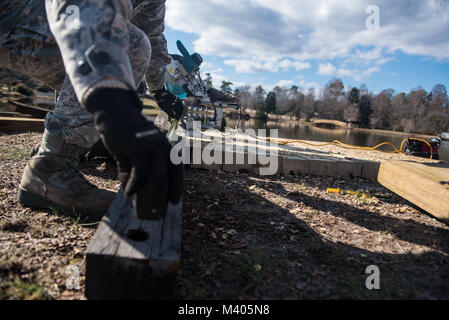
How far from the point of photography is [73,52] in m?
1.22

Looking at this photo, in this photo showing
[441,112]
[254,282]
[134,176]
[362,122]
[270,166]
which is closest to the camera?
[134,176]

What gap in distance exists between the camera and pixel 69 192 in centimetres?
184

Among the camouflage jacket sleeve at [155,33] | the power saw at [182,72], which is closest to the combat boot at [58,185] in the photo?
the camouflage jacket sleeve at [155,33]

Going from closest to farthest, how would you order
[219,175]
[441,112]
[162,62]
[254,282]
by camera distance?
[254,282]
[162,62]
[219,175]
[441,112]

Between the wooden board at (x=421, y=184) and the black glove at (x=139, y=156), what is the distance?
1.92m

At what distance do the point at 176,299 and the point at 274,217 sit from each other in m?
1.28

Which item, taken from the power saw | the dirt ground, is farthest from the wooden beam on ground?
the dirt ground

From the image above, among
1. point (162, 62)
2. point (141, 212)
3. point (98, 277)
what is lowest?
point (98, 277)

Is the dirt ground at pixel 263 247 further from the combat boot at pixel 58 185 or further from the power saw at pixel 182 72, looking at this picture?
the power saw at pixel 182 72

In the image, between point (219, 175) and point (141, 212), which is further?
point (219, 175)

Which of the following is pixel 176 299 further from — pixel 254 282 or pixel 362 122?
pixel 362 122

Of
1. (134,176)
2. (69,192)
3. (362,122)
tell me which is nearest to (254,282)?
(134,176)

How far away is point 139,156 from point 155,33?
94.5 inches

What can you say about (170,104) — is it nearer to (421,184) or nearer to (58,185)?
(58,185)
